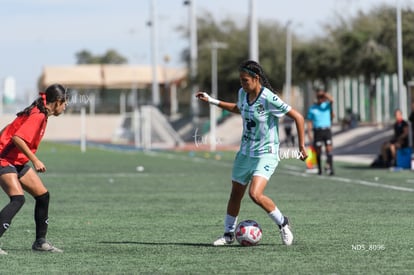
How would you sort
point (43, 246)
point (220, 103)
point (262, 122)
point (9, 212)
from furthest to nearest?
1. point (220, 103)
2. point (262, 122)
3. point (43, 246)
4. point (9, 212)

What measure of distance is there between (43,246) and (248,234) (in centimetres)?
210

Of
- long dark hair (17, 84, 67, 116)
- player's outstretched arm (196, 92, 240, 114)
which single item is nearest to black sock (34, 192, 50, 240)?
long dark hair (17, 84, 67, 116)

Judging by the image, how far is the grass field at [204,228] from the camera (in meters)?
10.8

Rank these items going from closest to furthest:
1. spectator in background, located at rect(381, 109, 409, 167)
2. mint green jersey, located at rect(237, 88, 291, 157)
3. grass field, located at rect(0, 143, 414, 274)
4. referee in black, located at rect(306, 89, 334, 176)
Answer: grass field, located at rect(0, 143, 414, 274), mint green jersey, located at rect(237, 88, 291, 157), referee in black, located at rect(306, 89, 334, 176), spectator in background, located at rect(381, 109, 409, 167)

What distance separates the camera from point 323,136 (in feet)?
89.3

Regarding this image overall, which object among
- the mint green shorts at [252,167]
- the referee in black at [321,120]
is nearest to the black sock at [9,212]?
the mint green shorts at [252,167]

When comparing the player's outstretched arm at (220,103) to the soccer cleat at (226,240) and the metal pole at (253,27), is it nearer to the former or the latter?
the soccer cleat at (226,240)

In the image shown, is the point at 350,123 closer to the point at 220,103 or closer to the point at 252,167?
the point at 220,103

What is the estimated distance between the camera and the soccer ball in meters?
12.4

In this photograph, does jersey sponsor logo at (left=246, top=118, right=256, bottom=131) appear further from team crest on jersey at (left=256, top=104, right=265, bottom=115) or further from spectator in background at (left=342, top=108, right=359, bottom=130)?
spectator in background at (left=342, top=108, right=359, bottom=130)

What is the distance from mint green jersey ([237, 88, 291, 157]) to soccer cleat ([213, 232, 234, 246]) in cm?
88

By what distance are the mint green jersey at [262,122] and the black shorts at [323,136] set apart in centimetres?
1480

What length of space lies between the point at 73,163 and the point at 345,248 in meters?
26.7

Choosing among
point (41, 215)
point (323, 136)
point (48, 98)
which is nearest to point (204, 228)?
point (41, 215)
